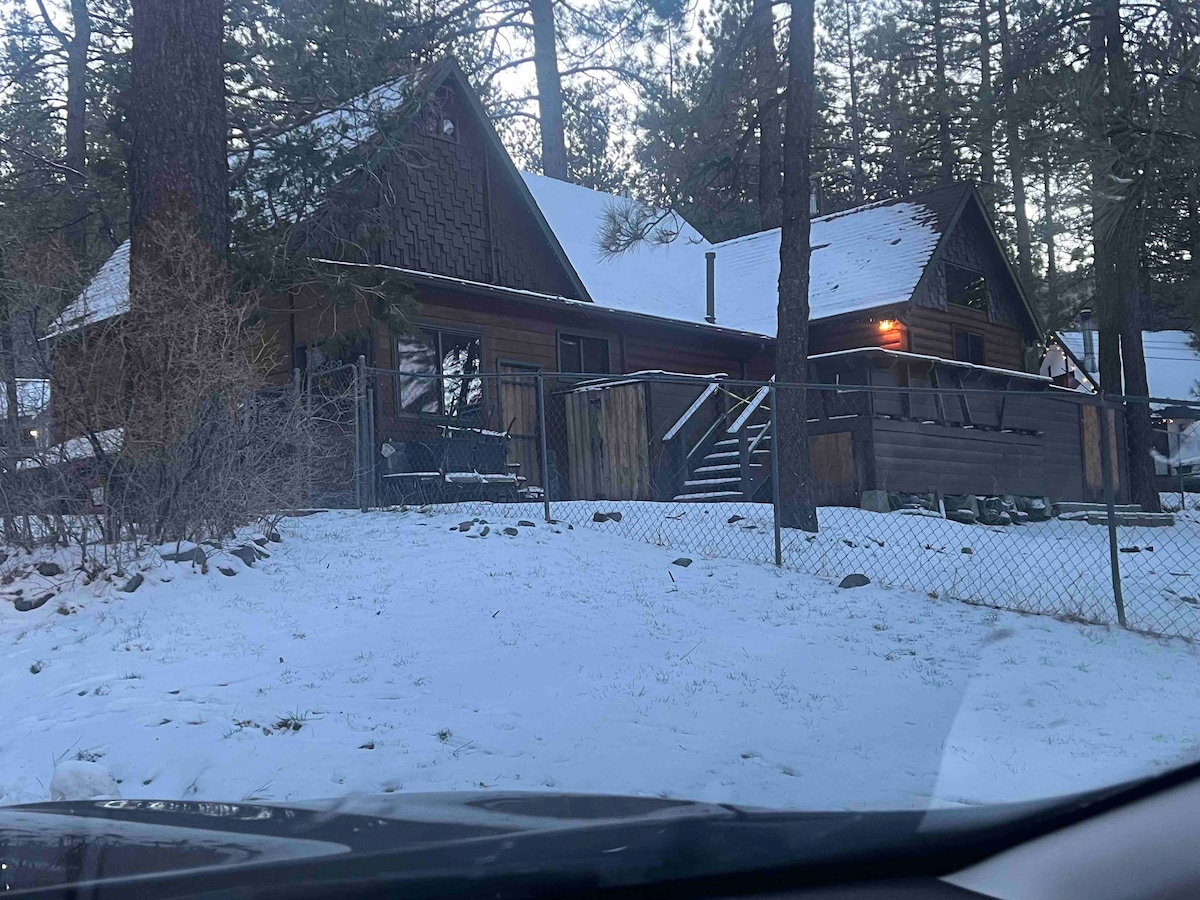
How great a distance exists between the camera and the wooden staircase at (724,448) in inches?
619

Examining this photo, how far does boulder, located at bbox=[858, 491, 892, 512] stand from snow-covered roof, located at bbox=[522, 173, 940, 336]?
5228 mm

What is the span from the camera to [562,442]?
675 inches

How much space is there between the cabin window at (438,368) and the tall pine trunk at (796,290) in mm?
4863

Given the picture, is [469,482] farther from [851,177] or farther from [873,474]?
[851,177]

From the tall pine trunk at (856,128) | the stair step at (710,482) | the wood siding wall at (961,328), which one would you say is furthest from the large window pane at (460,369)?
the tall pine trunk at (856,128)

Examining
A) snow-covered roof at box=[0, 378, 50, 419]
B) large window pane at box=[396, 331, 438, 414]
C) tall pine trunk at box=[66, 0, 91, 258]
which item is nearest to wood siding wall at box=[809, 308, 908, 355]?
large window pane at box=[396, 331, 438, 414]

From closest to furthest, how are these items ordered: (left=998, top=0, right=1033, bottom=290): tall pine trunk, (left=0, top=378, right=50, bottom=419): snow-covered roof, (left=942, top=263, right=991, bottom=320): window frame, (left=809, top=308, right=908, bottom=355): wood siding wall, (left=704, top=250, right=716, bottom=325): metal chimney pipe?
(left=0, top=378, right=50, bottom=419): snow-covered roof
(left=998, top=0, right=1033, bottom=290): tall pine trunk
(left=704, top=250, right=716, bottom=325): metal chimney pipe
(left=809, top=308, right=908, bottom=355): wood siding wall
(left=942, top=263, right=991, bottom=320): window frame

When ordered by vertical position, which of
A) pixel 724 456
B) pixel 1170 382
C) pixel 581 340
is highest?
pixel 1170 382

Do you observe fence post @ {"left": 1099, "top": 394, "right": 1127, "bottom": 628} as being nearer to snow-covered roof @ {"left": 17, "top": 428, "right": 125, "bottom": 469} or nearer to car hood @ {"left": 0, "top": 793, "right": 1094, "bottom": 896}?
snow-covered roof @ {"left": 17, "top": 428, "right": 125, "bottom": 469}

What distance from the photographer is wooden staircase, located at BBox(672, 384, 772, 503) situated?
51.6ft

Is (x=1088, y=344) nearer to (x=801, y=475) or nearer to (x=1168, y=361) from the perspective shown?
(x=1168, y=361)

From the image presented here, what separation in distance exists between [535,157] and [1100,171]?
104 ft

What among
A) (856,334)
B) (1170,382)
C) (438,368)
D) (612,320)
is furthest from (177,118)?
(1170,382)

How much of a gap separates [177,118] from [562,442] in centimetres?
762
